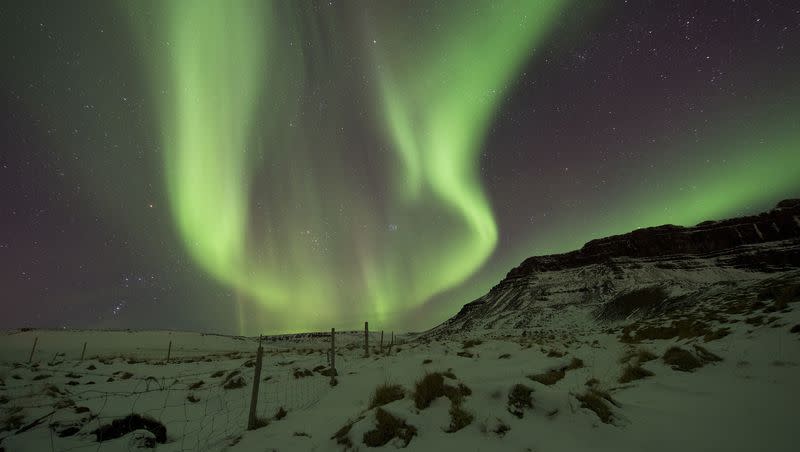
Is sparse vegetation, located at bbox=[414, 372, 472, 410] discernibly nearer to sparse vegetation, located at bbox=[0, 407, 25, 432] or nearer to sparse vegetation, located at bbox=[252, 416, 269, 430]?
sparse vegetation, located at bbox=[252, 416, 269, 430]

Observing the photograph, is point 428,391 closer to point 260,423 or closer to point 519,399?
point 519,399

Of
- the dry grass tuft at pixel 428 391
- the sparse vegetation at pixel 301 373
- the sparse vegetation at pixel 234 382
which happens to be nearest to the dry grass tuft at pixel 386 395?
the dry grass tuft at pixel 428 391

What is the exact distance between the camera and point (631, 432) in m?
5.04

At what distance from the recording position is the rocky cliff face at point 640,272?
68062 millimetres

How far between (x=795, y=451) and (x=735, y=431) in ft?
2.40

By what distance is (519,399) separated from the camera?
6.08m

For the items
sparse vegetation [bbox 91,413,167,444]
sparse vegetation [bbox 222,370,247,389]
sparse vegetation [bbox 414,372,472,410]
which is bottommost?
sparse vegetation [bbox 91,413,167,444]

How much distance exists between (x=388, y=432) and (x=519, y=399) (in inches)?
93.0

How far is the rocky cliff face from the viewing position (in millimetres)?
68062

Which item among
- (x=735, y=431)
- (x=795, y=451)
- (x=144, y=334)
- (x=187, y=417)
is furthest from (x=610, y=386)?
(x=144, y=334)

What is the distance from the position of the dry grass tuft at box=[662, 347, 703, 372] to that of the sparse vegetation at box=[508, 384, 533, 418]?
5542 millimetres

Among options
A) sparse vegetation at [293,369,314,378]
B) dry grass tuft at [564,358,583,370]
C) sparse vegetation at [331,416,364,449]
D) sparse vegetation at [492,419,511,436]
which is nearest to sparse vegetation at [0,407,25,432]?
sparse vegetation at [331,416,364,449]

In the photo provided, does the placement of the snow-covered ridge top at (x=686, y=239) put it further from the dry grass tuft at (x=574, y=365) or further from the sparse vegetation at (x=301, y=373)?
the sparse vegetation at (x=301, y=373)

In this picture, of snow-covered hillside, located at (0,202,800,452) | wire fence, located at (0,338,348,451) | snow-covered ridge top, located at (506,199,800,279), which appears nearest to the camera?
snow-covered hillside, located at (0,202,800,452)
